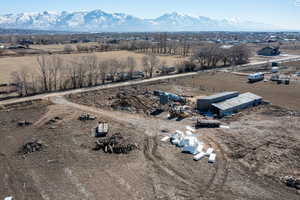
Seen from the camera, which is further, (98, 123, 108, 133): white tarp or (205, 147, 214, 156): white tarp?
(98, 123, 108, 133): white tarp

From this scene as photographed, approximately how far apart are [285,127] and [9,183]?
28.2 meters

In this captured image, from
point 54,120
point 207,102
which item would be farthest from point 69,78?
point 207,102

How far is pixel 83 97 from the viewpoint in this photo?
1591 inches

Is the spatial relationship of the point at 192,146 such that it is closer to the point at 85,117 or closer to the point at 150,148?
the point at 150,148

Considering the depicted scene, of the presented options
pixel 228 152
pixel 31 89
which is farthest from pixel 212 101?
pixel 31 89

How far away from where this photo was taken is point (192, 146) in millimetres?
23031

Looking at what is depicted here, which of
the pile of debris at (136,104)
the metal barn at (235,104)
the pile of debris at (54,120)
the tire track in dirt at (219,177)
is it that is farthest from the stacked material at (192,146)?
the pile of debris at (54,120)

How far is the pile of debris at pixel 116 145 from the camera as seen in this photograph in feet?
75.1

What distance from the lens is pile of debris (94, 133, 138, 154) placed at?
22891mm

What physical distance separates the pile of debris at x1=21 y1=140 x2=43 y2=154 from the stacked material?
12.0 metres

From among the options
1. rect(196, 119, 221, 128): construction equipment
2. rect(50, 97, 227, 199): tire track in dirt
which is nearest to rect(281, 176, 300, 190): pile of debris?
rect(50, 97, 227, 199): tire track in dirt

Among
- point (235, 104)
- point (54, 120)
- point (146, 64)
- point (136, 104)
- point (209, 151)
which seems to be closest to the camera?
Answer: point (209, 151)

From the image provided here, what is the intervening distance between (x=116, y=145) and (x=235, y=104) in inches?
754

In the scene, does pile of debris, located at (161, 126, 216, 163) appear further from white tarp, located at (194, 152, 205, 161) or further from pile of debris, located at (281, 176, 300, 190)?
pile of debris, located at (281, 176, 300, 190)
